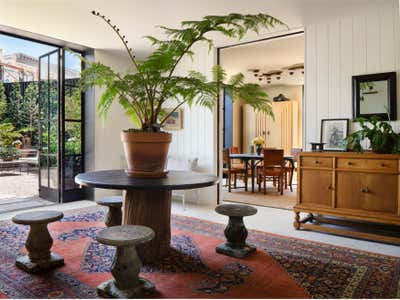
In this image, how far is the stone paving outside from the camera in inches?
184

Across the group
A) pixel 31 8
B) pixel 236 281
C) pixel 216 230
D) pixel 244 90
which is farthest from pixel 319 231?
pixel 31 8

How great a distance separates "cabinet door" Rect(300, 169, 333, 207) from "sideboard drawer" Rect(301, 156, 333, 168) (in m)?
0.06

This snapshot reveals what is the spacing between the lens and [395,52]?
3357mm

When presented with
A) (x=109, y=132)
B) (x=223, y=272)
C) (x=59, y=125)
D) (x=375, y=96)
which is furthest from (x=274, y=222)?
(x=59, y=125)

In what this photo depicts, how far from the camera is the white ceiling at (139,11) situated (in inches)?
129

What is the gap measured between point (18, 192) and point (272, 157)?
462 cm

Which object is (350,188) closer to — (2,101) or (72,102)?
(72,102)

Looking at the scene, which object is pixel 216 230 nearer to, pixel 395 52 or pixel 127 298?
pixel 127 298

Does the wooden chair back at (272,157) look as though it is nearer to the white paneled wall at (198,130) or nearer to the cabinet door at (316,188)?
the white paneled wall at (198,130)

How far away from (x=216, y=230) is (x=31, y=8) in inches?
122

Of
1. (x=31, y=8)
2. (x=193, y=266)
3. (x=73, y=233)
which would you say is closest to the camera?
(x=193, y=266)

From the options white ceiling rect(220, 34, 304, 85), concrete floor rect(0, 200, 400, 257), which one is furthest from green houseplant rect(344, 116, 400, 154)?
white ceiling rect(220, 34, 304, 85)

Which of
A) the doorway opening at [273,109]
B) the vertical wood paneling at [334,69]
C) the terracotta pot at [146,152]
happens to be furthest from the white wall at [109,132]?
the vertical wood paneling at [334,69]

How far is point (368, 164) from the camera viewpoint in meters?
3.05
